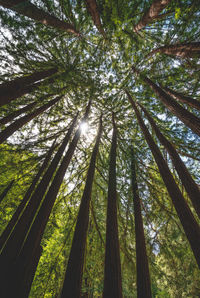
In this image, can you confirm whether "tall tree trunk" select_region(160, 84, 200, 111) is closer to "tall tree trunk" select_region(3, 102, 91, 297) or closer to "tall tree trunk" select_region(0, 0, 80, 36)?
"tall tree trunk" select_region(0, 0, 80, 36)

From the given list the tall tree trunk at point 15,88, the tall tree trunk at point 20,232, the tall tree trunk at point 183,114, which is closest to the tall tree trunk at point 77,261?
the tall tree trunk at point 20,232

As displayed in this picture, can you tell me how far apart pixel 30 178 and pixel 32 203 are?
2.87 meters

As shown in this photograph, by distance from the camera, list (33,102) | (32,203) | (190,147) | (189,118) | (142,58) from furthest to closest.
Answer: (33,102)
(142,58)
(190,147)
(32,203)
(189,118)

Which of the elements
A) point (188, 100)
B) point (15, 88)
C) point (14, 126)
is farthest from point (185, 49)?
point (14, 126)

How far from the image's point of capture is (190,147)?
4016 mm

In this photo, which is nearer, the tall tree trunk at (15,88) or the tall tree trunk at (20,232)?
the tall tree trunk at (20,232)

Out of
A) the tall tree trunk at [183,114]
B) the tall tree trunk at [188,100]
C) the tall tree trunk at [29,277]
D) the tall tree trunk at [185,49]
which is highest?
the tall tree trunk at [185,49]

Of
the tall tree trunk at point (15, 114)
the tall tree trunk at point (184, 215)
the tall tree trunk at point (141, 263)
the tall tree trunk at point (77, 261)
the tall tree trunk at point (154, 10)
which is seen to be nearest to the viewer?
the tall tree trunk at point (77, 261)

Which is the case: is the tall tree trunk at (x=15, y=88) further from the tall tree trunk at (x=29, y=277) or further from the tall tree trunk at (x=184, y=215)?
the tall tree trunk at (x=184, y=215)

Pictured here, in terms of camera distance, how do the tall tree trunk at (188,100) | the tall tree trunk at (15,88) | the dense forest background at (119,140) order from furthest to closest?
the tall tree trunk at (188,100) → the tall tree trunk at (15,88) → the dense forest background at (119,140)

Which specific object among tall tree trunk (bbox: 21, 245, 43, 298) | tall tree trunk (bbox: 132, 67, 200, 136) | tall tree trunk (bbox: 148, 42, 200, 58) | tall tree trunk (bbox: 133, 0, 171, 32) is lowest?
tall tree trunk (bbox: 21, 245, 43, 298)

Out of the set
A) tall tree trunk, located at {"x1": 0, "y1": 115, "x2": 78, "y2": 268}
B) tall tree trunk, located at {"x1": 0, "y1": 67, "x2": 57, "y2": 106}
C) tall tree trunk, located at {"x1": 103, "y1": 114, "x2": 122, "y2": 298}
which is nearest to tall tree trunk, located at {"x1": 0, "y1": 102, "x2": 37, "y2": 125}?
tall tree trunk, located at {"x1": 0, "y1": 67, "x2": 57, "y2": 106}

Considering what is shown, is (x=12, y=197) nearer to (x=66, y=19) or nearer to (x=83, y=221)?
(x=83, y=221)

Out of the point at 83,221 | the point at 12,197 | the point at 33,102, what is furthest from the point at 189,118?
the point at 12,197
